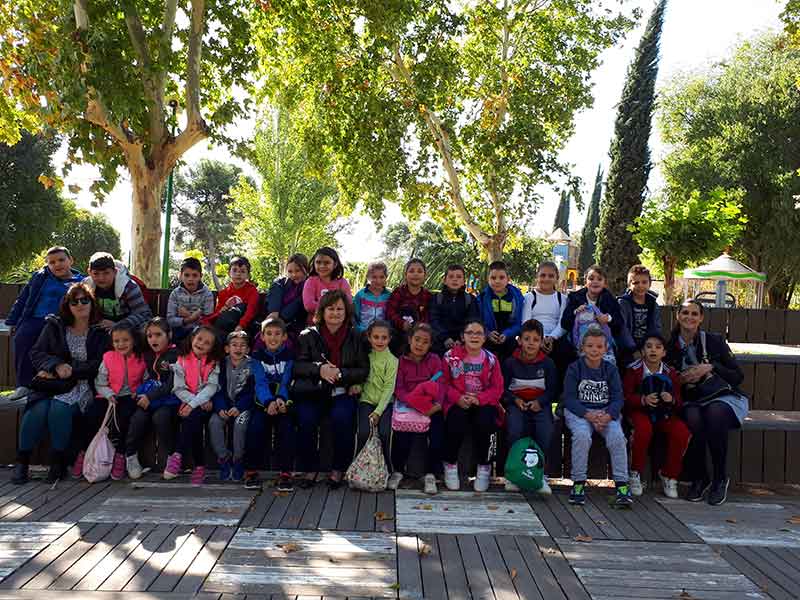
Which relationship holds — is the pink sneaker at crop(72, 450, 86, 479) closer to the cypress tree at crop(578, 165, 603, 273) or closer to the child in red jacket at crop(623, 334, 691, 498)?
the child in red jacket at crop(623, 334, 691, 498)

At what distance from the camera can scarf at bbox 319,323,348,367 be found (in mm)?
5102

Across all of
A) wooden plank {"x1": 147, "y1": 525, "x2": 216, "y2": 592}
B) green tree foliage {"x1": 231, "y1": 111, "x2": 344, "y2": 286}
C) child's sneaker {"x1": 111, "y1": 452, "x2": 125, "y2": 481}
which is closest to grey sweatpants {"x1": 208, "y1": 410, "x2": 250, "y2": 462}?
child's sneaker {"x1": 111, "y1": 452, "x2": 125, "y2": 481}

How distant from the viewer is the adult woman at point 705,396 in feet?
16.1

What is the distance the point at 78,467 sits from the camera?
498 cm

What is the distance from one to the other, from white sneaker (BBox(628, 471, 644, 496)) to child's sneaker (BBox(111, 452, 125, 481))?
393 centimetres

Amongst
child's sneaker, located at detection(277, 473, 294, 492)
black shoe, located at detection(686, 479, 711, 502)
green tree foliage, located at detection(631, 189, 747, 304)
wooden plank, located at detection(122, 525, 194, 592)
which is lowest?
wooden plank, located at detection(122, 525, 194, 592)

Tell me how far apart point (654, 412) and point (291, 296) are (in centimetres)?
325

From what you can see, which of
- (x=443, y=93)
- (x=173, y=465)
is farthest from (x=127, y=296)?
(x=443, y=93)

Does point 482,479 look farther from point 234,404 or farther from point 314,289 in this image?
point 314,289

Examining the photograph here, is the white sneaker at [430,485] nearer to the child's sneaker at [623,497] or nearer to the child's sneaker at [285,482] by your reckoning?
the child's sneaker at [285,482]

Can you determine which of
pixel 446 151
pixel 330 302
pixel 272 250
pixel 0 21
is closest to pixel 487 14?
pixel 446 151

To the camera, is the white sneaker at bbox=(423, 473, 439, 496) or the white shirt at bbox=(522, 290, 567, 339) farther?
the white shirt at bbox=(522, 290, 567, 339)

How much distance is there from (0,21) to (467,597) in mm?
9953

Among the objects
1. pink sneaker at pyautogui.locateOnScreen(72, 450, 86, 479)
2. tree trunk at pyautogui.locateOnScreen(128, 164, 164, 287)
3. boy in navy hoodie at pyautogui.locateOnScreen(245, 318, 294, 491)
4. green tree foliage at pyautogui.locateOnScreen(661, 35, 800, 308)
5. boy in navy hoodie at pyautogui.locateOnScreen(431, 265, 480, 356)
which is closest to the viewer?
boy in navy hoodie at pyautogui.locateOnScreen(245, 318, 294, 491)
